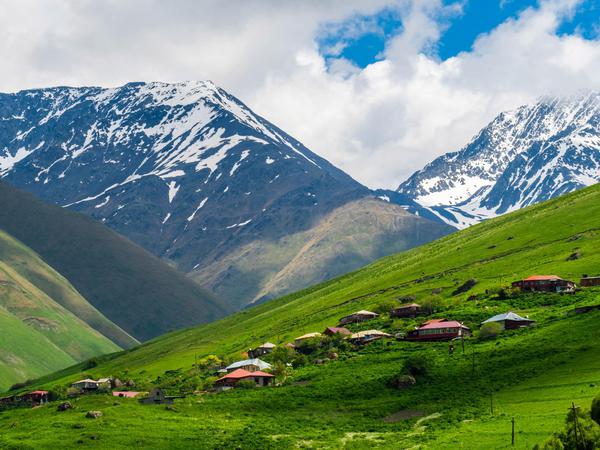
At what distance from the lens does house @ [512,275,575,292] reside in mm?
168375

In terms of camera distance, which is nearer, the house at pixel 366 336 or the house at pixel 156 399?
the house at pixel 156 399

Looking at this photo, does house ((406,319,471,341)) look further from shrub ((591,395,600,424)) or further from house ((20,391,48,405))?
house ((20,391,48,405))

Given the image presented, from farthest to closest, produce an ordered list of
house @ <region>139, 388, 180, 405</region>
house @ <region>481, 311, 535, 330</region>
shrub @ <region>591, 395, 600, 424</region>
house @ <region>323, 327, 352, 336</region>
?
house @ <region>323, 327, 352, 336</region>
house @ <region>481, 311, 535, 330</region>
house @ <region>139, 388, 180, 405</region>
shrub @ <region>591, 395, 600, 424</region>

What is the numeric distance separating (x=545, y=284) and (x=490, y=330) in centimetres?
3678

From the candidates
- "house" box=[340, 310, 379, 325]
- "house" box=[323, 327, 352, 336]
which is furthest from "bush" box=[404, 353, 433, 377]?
"house" box=[340, 310, 379, 325]

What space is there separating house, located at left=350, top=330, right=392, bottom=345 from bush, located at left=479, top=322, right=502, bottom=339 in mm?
25443

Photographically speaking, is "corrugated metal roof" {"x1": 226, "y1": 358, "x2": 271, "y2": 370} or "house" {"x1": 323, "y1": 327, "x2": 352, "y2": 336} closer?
"corrugated metal roof" {"x1": 226, "y1": 358, "x2": 271, "y2": 370}

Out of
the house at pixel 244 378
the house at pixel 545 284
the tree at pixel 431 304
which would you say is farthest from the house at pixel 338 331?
the house at pixel 545 284

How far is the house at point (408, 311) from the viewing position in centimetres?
18134

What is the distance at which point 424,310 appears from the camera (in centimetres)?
18062

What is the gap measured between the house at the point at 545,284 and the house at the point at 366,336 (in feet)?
100

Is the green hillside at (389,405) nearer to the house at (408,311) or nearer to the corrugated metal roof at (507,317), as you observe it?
the corrugated metal roof at (507,317)

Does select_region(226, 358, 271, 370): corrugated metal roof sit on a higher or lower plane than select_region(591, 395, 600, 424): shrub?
higher

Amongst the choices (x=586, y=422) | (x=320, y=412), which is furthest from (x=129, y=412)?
(x=586, y=422)
